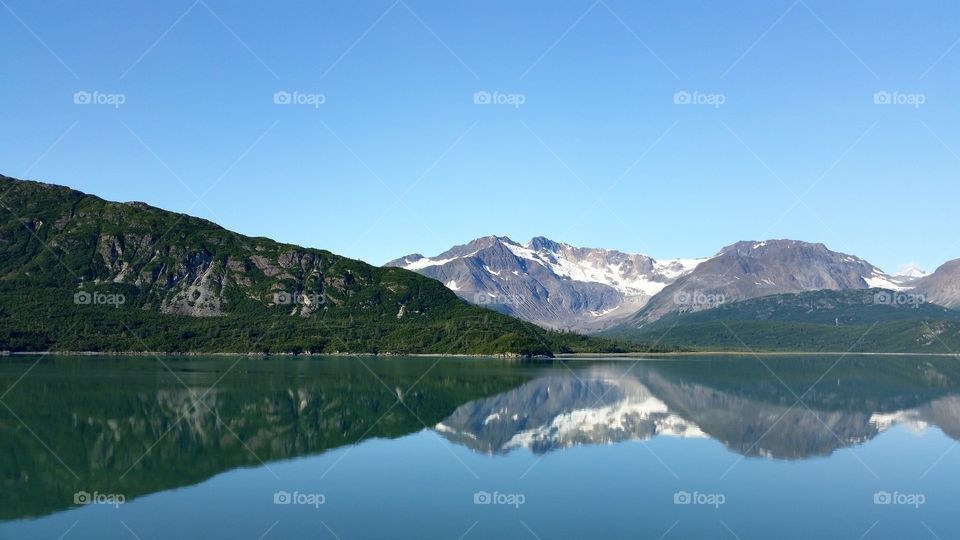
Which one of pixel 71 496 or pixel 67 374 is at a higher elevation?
pixel 67 374

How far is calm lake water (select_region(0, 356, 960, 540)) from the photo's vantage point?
140ft

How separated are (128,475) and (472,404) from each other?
174 feet

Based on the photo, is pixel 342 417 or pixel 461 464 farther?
pixel 342 417

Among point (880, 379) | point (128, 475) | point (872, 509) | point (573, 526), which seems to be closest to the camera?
point (573, 526)

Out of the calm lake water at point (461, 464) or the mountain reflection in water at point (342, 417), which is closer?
the calm lake water at point (461, 464)

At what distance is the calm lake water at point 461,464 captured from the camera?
42.5m

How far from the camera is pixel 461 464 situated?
60.2 m

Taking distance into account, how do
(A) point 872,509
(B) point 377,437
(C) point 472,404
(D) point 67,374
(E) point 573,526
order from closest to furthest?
(E) point 573,526 → (A) point 872,509 → (B) point 377,437 → (C) point 472,404 → (D) point 67,374

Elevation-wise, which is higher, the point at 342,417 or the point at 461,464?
the point at 342,417

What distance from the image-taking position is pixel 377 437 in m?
72.3

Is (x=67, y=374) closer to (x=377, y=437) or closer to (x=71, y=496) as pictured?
(x=377, y=437)

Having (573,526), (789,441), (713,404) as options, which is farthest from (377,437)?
(713,404)

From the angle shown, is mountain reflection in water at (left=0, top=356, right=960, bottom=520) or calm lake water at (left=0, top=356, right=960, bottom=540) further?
mountain reflection in water at (left=0, top=356, right=960, bottom=520)

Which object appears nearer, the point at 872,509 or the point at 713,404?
the point at 872,509
